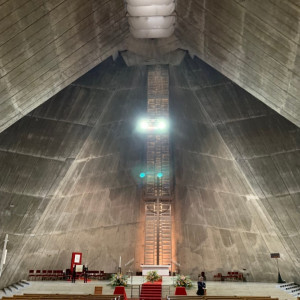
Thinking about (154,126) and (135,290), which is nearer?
(135,290)

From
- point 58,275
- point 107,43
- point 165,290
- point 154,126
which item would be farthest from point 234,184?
point 58,275

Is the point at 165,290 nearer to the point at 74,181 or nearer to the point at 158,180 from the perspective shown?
the point at 158,180

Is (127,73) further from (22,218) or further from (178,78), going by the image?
(22,218)

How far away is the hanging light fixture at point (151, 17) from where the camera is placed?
559 inches

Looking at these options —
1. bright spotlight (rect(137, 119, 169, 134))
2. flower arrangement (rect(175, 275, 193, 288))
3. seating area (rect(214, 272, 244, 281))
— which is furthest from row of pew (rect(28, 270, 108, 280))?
bright spotlight (rect(137, 119, 169, 134))

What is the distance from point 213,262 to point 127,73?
42.2ft

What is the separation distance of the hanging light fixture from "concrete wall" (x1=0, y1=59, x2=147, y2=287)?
462 centimetres

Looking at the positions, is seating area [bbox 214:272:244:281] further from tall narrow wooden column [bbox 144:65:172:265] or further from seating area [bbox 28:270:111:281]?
seating area [bbox 28:270:111:281]

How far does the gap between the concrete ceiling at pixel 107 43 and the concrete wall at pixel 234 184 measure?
4.43 metres

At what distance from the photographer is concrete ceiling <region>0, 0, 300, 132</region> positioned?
8.55m

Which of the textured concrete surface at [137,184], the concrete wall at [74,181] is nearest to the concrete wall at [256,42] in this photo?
the textured concrete surface at [137,184]

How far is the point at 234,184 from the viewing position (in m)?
17.4

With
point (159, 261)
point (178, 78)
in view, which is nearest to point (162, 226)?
point (159, 261)

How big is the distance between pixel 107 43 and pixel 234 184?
10.0 m
